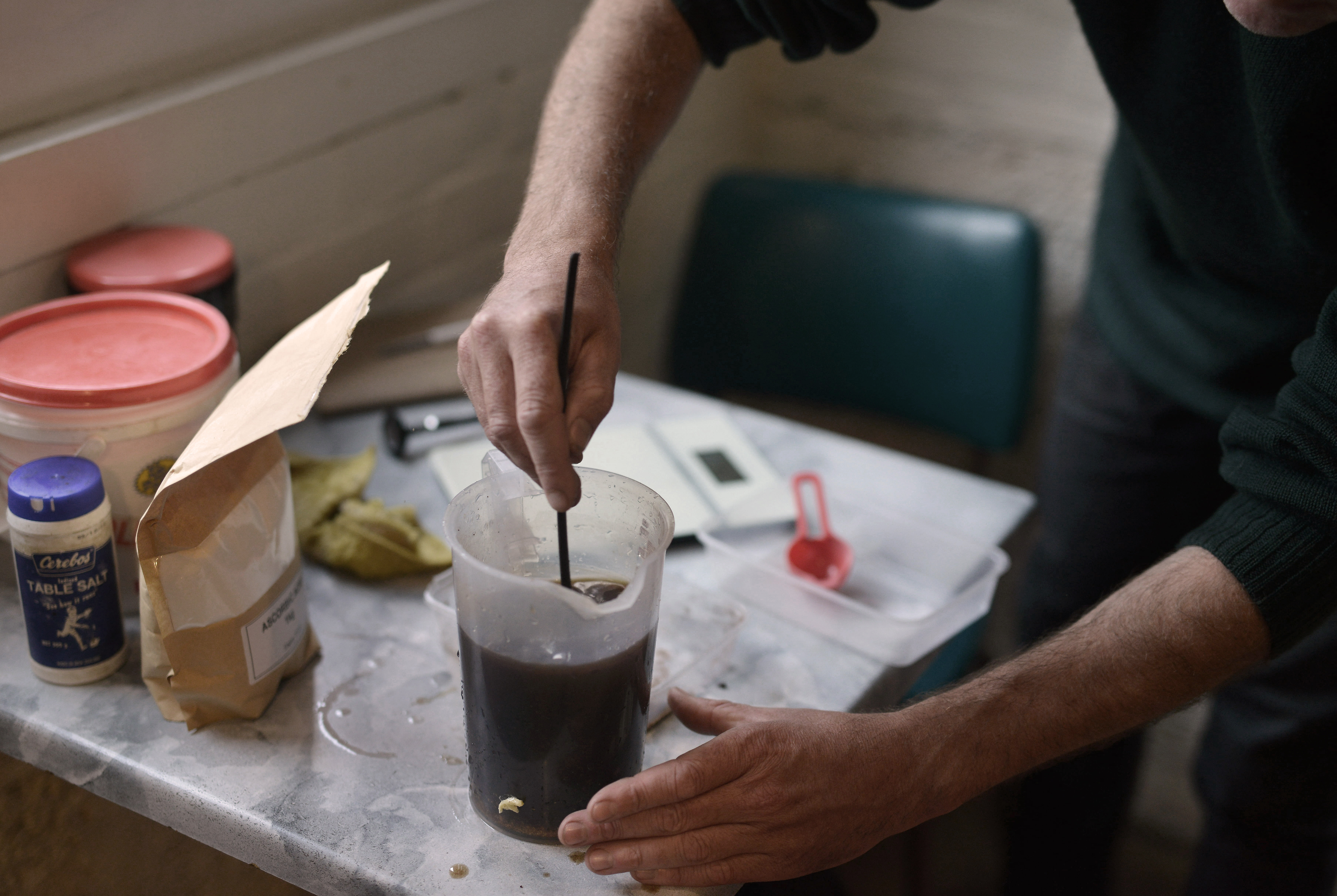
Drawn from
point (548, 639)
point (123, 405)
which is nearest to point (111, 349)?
point (123, 405)

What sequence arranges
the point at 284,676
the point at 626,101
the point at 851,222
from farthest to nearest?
1. the point at 851,222
2. the point at 626,101
3. the point at 284,676

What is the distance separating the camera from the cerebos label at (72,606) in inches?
30.6

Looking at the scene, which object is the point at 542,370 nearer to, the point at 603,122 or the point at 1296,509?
the point at 603,122

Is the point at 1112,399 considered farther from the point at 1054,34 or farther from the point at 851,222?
the point at 1054,34

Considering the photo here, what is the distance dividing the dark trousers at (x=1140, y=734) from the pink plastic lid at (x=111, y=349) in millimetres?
981

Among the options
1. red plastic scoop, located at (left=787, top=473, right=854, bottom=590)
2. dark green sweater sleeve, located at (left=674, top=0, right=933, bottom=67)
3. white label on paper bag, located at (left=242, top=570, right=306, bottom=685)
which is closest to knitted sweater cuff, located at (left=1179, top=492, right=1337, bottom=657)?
red plastic scoop, located at (left=787, top=473, right=854, bottom=590)

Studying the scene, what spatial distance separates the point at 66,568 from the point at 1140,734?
1340 mm

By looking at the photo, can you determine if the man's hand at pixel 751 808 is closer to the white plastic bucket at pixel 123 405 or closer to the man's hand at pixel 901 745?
the man's hand at pixel 901 745

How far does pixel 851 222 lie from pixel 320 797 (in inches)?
49.9

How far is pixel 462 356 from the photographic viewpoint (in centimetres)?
77

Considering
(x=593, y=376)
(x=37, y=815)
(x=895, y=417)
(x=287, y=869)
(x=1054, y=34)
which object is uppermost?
(x=593, y=376)

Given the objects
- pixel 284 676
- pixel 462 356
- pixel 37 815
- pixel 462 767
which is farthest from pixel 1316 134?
pixel 37 815

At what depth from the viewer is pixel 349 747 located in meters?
0.81

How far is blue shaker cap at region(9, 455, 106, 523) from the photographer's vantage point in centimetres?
75
